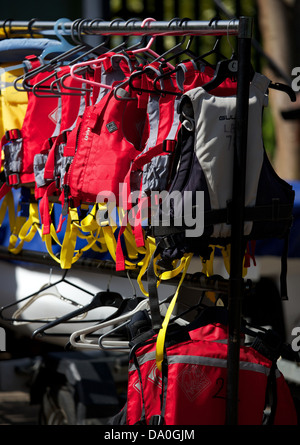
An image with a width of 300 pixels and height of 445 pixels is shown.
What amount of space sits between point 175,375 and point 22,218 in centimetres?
150

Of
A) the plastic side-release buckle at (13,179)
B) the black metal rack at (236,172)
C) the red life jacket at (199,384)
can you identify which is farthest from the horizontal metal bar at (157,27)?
the red life jacket at (199,384)

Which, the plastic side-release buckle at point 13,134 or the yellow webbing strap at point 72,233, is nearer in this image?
the yellow webbing strap at point 72,233

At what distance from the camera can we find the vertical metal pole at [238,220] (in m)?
2.23

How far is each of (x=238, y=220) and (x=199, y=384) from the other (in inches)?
22.0

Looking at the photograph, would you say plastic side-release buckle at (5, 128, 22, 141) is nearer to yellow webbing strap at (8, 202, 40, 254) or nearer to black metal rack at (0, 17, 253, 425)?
yellow webbing strap at (8, 202, 40, 254)

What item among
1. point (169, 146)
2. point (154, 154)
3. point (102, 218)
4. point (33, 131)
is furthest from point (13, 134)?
point (169, 146)

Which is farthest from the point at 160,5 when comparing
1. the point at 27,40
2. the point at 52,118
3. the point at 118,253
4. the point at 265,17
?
the point at 118,253

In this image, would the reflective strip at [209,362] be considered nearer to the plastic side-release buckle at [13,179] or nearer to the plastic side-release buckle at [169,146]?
the plastic side-release buckle at [169,146]

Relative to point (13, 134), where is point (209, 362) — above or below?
below

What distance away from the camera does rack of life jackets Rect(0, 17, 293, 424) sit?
2.29m

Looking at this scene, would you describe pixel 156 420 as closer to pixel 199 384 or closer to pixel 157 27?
pixel 199 384

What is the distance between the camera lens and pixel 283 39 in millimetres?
6082

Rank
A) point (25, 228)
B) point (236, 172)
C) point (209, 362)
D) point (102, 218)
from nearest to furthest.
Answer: point (236, 172) → point (209, 362) → point (102, 218) → point (25, 228)

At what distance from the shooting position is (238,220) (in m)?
2.29
